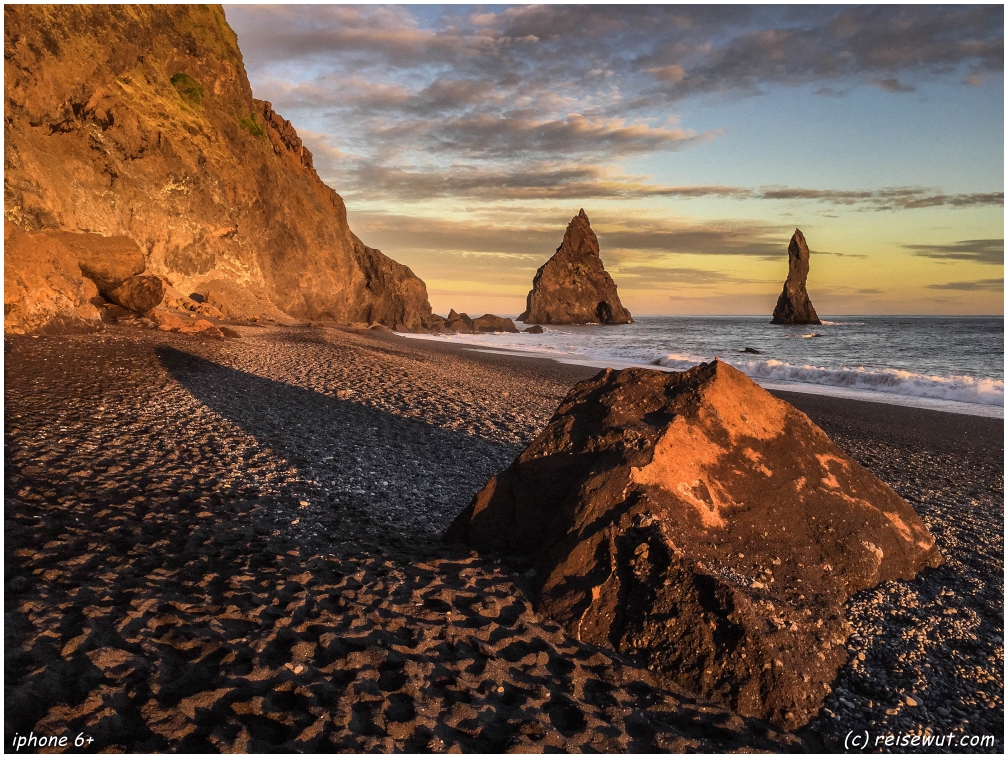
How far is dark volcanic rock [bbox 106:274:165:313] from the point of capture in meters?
19.4

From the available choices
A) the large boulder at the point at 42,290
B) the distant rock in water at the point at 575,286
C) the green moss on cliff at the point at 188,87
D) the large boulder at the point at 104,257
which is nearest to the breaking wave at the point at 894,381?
the large boulder at the point at 42,290

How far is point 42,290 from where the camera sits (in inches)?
574

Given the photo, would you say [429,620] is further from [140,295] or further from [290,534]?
[140,295]

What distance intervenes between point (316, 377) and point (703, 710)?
11.7 meters

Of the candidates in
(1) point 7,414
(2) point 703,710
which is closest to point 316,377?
(1) point 7,414

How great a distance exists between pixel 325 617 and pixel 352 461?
4.20 meters

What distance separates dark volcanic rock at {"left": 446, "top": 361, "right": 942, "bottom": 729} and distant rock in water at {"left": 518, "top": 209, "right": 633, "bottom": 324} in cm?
11860

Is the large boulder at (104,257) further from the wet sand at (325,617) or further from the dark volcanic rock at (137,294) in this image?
the wet sand at (325,617)

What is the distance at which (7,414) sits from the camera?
7.89 meters

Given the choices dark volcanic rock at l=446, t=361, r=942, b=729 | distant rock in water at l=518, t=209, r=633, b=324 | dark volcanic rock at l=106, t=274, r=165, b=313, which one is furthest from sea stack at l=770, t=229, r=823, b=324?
dark volcanic rock at l=446, t=361, r=942, b=729

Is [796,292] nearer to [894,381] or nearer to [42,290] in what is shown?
[894,381]

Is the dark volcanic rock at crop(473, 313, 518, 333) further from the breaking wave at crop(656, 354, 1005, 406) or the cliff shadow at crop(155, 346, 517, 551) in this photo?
the cliff shadow at crop(155, 346, 517, 551)

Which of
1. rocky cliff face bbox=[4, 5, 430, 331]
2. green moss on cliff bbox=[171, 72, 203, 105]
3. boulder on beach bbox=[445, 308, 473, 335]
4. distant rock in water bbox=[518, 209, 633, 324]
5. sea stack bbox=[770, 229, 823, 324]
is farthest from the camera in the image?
distant rock in water bbox=[518, 209, 633, 324]

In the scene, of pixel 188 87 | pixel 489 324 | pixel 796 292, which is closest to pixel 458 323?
pixel 489 324
